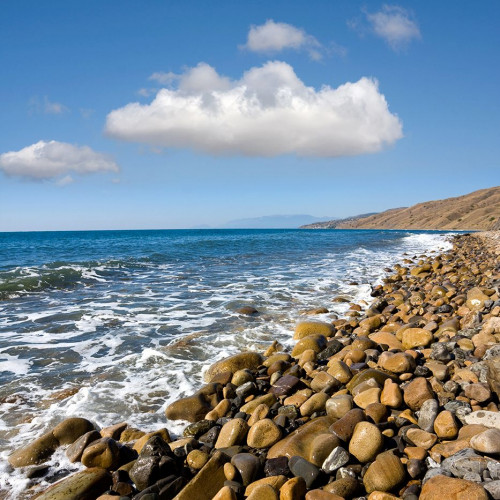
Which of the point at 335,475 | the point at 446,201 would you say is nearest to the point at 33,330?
the point at 335,475

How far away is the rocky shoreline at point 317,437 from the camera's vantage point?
139 inches

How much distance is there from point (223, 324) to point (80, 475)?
21.6ft

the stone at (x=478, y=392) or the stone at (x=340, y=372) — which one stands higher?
the stone at (x=478, y=392)

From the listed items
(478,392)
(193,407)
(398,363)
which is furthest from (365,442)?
(193,407)

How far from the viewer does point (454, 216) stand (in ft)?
441

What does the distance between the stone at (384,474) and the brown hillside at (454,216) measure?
108m

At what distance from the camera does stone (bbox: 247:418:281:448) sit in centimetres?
449

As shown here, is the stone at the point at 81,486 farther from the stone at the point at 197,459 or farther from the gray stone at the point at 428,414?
the gray stone at the point at 428,414

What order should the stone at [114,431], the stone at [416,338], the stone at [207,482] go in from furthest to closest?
the stone at [416,338]
the stone at [114,431]
the stone at [207,482]

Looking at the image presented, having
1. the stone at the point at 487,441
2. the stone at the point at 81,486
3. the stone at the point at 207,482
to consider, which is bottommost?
the stone at the point at 81,486

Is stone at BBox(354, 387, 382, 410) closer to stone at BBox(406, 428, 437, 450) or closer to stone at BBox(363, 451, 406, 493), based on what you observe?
stone at BBox(406, 428, 437, 450)

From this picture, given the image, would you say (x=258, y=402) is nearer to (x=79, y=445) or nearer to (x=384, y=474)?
(x=384, y=474)

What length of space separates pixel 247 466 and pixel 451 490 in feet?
6.62

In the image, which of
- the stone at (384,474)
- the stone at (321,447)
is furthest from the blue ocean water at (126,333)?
the stone at (384,474)
